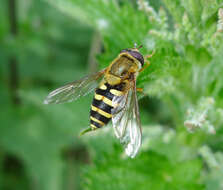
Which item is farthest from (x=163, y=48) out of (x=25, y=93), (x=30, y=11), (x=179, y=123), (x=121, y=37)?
(x=30, y=11)

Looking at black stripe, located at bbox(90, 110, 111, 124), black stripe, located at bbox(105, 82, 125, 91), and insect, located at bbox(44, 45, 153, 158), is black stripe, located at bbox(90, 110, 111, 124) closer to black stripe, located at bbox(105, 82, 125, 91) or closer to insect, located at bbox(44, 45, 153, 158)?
insect, located at bbox(44, 45, 153, 158)

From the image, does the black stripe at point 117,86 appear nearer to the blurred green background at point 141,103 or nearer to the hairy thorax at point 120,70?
the hairy thorax at point 120,70

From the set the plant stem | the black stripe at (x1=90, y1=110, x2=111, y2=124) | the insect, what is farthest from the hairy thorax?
the plant stem

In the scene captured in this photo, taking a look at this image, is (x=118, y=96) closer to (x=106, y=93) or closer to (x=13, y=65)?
(x=106, y=93)

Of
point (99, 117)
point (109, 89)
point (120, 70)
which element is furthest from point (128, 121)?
point (120, 70)

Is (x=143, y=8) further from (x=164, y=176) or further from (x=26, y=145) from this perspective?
(x=26, y=145)

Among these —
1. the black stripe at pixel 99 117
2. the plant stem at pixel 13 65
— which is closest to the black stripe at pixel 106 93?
the black stripe at pixel 99 117
